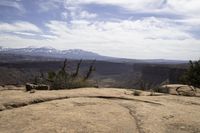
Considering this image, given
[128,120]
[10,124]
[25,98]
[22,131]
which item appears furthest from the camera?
[25,98]

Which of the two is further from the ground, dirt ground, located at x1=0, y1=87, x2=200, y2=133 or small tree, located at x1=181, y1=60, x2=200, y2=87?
dirt ground, located at x1=0, y1=87, x2=200, y2=133

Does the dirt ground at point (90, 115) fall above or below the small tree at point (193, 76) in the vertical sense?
above

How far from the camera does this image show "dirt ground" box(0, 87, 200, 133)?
555 cm

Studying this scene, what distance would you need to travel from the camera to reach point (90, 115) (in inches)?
252

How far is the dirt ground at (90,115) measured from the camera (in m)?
5.55

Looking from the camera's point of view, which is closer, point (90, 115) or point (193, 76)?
point (90, 115)

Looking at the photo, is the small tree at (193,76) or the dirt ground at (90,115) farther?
the small tree at (193,76)

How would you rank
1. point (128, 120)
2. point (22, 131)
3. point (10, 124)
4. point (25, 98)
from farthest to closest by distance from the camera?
point (25, 98)
point (128, 120)
point (10, 124)
point (22, 131)

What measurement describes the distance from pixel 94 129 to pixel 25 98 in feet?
9.15

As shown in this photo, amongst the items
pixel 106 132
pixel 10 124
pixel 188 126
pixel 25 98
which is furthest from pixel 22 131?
pixel 188 126

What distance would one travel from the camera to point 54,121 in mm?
5738

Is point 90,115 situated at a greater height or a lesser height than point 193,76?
greater

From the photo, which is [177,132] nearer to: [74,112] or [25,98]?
[74,112]

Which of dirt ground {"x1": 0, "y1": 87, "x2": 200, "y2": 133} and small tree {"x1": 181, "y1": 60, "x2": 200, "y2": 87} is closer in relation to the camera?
dirt ground {"x1": 0, "y1": 87, "x2": 200, "y2": 133}
